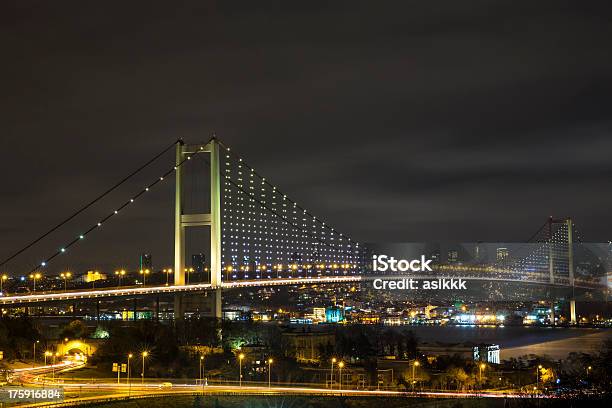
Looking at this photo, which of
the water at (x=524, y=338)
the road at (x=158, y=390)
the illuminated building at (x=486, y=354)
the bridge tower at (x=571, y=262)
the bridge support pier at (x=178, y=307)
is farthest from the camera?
the bridge tower at (x=571, y=262)

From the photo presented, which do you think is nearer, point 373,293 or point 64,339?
point 64,339

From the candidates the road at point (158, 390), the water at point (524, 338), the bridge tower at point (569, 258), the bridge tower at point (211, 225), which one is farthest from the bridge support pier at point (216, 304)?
the bridge tower at point (569, 258)

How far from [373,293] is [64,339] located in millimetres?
33522

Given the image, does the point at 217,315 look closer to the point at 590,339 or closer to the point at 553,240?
the point at 590,339

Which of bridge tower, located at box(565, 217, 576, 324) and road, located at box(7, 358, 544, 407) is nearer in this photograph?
road, located at box(7, 358, 544, 407)

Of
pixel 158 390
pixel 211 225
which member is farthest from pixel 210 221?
pixel 158 390

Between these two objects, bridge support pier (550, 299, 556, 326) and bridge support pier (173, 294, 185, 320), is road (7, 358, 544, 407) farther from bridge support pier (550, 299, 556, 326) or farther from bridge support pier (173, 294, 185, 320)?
bridge support pier (550, 299, 556, 326)

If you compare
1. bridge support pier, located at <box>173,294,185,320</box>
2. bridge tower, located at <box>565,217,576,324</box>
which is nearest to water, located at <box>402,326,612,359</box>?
bridge tower, located at <box>565,217,576,324</box>

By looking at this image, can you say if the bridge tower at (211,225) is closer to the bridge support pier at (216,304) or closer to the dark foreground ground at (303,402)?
the bridge support pier at (216,304)

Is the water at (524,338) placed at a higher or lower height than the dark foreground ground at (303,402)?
higher

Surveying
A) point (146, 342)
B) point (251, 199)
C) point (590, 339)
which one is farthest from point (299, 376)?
point (590, 339)

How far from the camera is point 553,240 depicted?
59000mm

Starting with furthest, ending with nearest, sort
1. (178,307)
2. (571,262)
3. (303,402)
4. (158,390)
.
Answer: (571,262) < (178,307) < (303,402) < (158,390)

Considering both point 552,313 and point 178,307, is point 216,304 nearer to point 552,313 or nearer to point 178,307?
point 178,307
